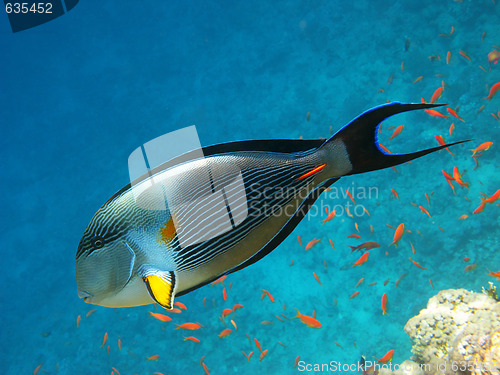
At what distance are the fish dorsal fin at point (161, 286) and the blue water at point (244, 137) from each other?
9652 millimetres

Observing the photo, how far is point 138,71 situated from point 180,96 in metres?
4.76

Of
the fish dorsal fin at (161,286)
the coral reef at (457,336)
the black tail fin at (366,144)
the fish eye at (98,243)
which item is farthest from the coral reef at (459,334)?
the fish eye at (98,243)

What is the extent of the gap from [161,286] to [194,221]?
0.19 meters

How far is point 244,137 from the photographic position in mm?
17125

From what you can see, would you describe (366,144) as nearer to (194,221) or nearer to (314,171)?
(314,171)

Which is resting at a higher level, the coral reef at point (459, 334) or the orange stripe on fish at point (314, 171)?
the orange stripe on fish at point (314, 171)

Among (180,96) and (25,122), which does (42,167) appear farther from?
(180,96)

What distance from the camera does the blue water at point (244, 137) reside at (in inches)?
383

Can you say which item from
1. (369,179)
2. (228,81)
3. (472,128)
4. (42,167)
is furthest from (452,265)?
(42,167)

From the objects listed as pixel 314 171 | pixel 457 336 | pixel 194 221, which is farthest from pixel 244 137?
pixel 194 221

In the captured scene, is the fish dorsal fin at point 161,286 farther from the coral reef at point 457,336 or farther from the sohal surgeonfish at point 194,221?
the coral reef at point 457,336

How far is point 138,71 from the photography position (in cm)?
2205

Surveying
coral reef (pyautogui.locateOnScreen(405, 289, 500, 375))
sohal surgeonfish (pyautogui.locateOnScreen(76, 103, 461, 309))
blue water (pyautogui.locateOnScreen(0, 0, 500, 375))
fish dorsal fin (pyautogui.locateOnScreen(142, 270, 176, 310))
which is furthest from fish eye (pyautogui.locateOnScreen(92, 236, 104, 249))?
blue water (pyautogui.locateOnScreen(0, 0, 500, 375))

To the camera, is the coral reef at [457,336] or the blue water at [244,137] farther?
the blue water at [244,137]
